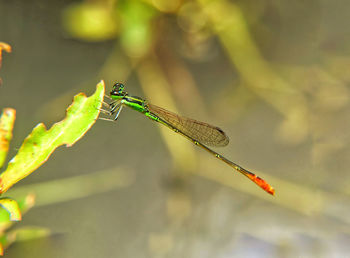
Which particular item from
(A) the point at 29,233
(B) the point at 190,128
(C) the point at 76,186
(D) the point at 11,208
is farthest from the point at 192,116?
(D) the point at 11,208

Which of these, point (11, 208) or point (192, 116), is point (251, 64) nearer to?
point (192, 116)

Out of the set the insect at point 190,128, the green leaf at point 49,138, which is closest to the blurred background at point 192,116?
the insect at point 190,128

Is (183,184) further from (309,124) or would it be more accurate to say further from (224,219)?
(309,124)

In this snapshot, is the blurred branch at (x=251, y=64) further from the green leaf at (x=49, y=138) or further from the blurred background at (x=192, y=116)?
the green leaf at (x=49, y=138)

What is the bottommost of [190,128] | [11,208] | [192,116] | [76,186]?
[11,208]

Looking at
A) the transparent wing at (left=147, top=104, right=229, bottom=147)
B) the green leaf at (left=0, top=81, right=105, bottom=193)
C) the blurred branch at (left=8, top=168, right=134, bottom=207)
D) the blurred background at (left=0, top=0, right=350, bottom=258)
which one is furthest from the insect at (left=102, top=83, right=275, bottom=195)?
the green leaf at (left=0, top=81, right=105, bottom=193)

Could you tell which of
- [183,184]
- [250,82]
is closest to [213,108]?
[250,82]
